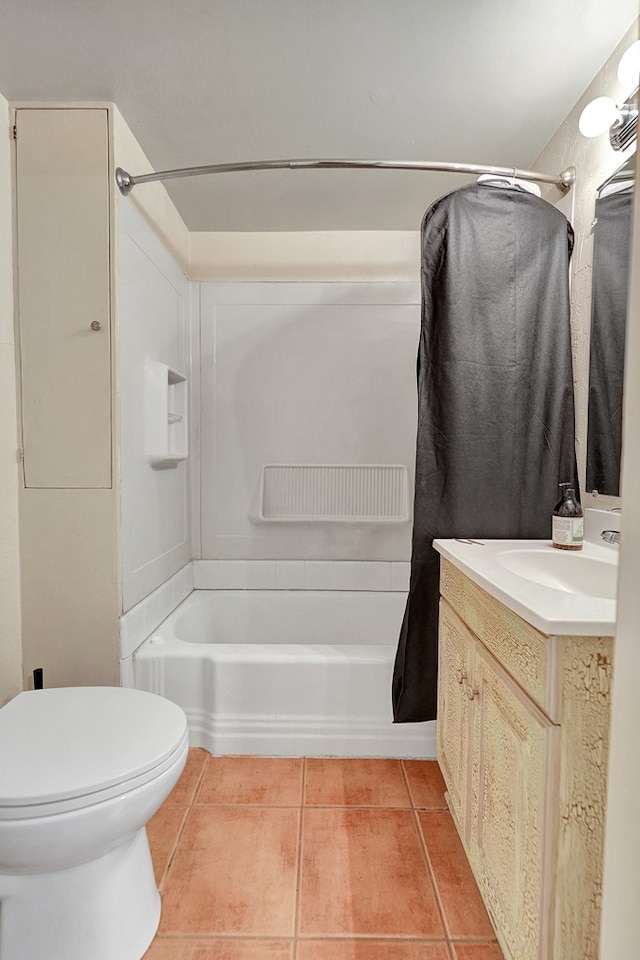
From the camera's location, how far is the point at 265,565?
2.73 m

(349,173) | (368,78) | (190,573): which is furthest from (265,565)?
(368,78)

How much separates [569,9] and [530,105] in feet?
1.20

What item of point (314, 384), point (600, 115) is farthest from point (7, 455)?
point (600, 115)

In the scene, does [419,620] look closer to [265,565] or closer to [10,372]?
[265,565]

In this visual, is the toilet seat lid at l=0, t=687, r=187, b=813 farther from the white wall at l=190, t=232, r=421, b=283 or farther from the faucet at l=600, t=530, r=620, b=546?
the white wall at l=190, t=232, r=421, b=283

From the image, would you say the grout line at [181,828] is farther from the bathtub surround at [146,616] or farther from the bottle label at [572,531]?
the bottle label at [572,531]

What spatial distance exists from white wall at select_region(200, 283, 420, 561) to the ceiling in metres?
0.63

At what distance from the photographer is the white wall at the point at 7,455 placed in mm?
1658

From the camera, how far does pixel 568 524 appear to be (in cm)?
153

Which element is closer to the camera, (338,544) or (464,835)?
(464,835)

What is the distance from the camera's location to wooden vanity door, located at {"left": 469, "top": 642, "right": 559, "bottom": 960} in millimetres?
926

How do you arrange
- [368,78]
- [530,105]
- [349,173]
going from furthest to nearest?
[349,173], [530,105], [368,78]

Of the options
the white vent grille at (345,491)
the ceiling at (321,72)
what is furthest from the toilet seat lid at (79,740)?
the ceiling at (321,72)

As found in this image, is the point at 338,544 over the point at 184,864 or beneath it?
over
